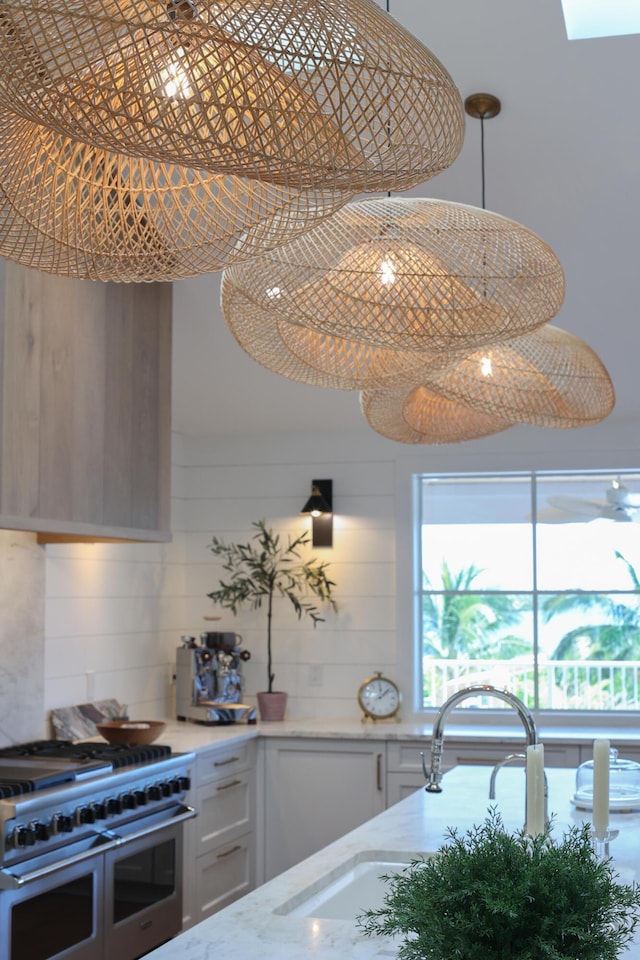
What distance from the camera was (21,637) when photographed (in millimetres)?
4348

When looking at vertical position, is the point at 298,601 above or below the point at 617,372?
below

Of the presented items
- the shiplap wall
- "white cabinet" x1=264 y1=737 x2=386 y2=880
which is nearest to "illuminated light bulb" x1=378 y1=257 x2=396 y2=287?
the shiplap wall

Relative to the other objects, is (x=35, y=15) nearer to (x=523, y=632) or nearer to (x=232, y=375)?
(x=232, y=375)

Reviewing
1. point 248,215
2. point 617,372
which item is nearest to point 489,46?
point 617,372

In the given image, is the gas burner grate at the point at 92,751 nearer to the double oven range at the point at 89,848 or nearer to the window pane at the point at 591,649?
the double oven range at the point at 89,848

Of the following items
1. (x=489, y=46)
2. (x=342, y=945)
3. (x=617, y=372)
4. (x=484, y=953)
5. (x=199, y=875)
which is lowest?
(x=199, y=875)

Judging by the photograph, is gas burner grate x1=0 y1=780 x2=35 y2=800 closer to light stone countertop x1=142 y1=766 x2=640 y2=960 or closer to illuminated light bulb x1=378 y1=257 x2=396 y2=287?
light stone countertop x1=142 y1=766 x2=640 y2=960

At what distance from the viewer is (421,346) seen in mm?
2113

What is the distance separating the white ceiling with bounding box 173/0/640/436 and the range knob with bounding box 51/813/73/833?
231 cm

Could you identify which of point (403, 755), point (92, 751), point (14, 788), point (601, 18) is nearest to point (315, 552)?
point (403, 755)

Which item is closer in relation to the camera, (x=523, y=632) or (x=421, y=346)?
(x=421, y=346)

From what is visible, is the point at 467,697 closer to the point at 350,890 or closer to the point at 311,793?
the point at 350,890

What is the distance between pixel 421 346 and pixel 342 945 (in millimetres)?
1049

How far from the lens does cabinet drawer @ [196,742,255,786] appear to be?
4.79 meters
